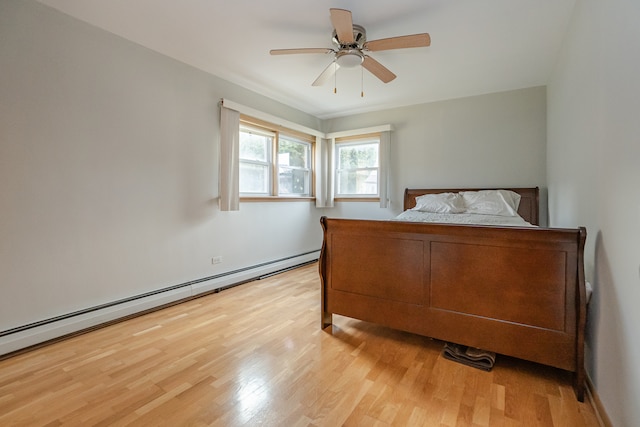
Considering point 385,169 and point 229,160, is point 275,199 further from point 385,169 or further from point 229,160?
point 385,169

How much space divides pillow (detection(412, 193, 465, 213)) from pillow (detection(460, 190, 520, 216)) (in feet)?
0.33

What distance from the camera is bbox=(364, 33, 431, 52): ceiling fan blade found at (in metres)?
2.05

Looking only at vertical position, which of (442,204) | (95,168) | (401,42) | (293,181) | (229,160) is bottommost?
(442,204)

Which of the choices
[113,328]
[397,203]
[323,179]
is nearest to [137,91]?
[113,328]

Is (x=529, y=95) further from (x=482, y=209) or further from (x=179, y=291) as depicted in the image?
(x=179, y=291)

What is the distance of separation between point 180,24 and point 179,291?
2454 millimetres

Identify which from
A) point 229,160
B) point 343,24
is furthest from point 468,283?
point 229,160

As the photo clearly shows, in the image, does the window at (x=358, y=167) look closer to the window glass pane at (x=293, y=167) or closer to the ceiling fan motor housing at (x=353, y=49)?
the window glass pane at (x=293, y=167)

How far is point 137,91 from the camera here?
2590mm

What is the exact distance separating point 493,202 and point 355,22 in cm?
247

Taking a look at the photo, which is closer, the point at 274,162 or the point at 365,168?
the point at 274,162

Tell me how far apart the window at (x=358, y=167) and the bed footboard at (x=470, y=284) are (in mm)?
2594

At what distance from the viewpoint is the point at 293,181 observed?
4.57 meters

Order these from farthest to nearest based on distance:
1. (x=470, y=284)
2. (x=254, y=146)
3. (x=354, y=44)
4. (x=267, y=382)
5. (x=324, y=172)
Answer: (x=324, y=172)
(x=254, y=146)
(x=354, y=44)
(x=470, y=284)
(x=267, y=382)
